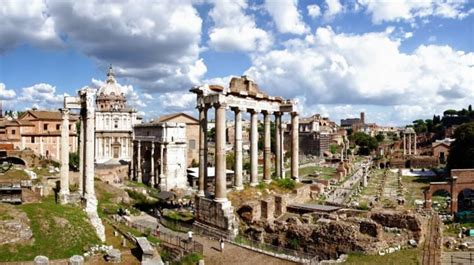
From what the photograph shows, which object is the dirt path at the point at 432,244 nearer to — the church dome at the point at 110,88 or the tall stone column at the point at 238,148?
the tall stone column at the point at 238,148

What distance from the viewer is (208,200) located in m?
26.1

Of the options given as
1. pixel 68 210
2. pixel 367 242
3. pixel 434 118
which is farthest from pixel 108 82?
pixel 434 118

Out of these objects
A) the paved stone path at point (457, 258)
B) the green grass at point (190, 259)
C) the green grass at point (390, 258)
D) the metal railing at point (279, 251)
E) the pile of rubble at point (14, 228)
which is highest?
the pile of rubble at point (14, 228)

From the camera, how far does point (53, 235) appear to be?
70.0 ft

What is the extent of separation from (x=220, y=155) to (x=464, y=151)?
50188mm

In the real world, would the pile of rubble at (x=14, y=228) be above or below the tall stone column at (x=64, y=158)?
below

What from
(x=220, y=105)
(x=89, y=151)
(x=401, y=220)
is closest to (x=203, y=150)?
(x=220, y=105)

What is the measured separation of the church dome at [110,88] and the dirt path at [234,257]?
183 feet

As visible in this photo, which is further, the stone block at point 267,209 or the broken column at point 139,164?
the broken column at point 139,164

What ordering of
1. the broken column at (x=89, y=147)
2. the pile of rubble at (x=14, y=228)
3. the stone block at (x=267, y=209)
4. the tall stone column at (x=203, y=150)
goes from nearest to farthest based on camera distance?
the pile of rubble at (x=14, y=228)
the stone block at (x=267, y=209)
the broken column at (x=89, y=147)
the tall stone column at (x=203, y=150)

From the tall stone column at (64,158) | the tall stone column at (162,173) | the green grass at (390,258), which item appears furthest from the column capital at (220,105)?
the tall stone column at (162,173)

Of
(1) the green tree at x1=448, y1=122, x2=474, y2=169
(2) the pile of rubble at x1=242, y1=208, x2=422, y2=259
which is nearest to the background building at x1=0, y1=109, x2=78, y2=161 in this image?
(2) the pile of rubble at x1=242, y1=208, x2=422, y2=259

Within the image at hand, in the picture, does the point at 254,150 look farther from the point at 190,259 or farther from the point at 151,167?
the point at 151,167

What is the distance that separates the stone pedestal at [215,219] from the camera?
2438cm
